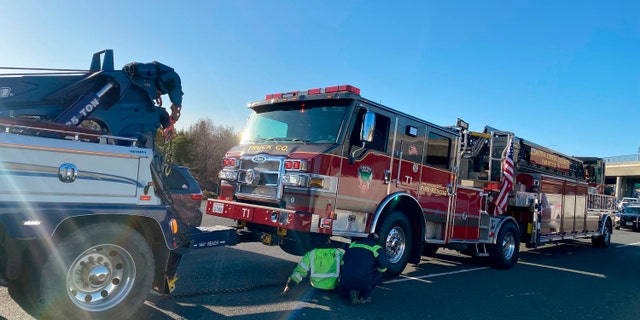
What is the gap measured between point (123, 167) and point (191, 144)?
27413mm

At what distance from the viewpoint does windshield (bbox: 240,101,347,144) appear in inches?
262

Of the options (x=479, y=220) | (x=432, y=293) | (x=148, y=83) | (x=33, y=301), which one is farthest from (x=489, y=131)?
(x=33, y=301)

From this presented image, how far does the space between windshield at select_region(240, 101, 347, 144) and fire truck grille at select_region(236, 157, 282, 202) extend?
517 mm

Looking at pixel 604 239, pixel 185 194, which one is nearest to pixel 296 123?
pixel 185 194

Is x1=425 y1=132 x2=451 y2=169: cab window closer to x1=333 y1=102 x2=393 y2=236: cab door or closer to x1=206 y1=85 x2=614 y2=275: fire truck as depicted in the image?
x1=206 y1=85 x2=614 y2=275: fire truck

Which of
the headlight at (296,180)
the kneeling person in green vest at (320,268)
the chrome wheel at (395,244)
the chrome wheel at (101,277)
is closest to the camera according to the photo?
the chrome wheel at (101,277)

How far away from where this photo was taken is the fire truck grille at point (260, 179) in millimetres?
6443

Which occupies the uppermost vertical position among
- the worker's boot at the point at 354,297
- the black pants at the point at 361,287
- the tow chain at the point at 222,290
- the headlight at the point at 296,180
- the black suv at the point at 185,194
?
the headlight at the point at 296,180

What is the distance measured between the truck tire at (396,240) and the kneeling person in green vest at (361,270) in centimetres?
117

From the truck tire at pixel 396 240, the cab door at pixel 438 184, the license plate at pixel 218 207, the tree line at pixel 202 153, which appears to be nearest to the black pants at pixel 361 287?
the truck tire at pixel 396 240

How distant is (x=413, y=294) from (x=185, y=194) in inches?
137

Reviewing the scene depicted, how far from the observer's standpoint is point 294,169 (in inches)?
244

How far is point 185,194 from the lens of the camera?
5469mm

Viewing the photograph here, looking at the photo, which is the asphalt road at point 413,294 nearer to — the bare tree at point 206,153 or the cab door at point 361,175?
the cab door at point 361,175
